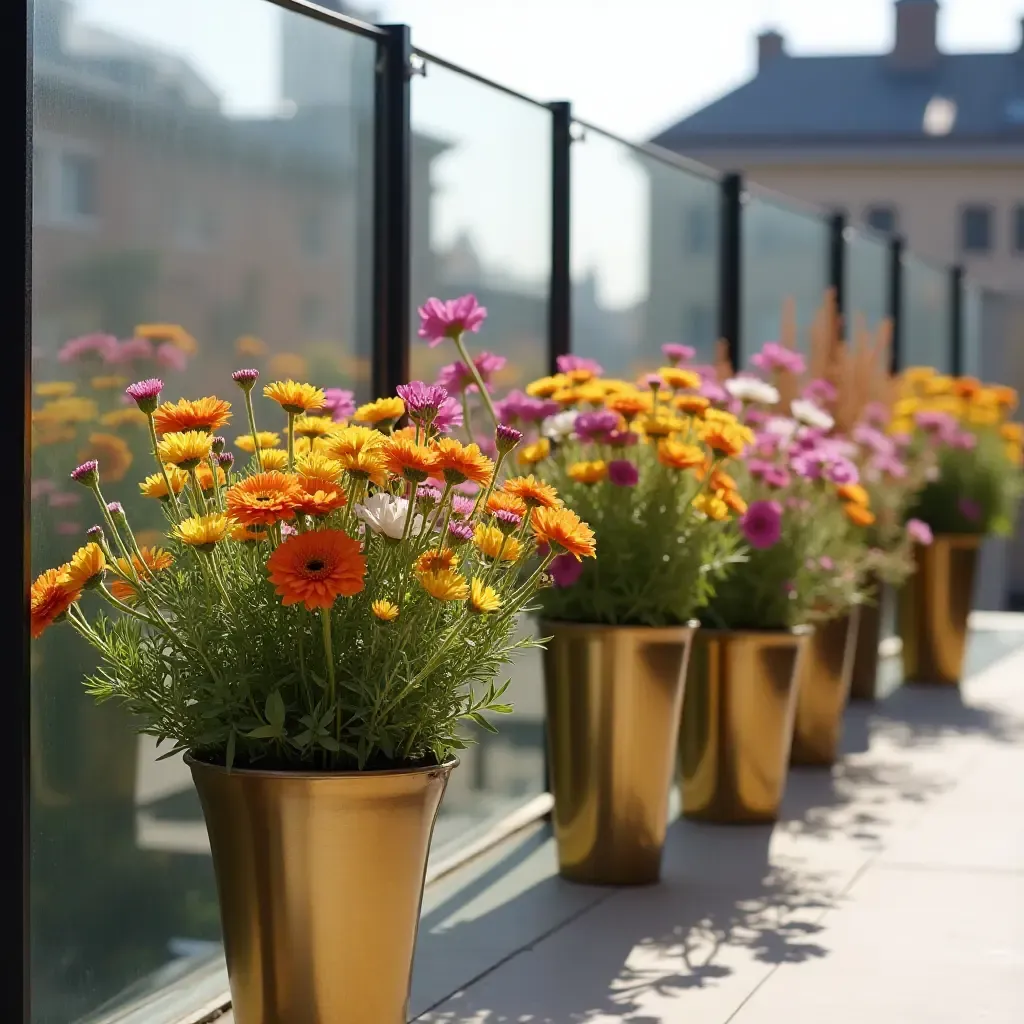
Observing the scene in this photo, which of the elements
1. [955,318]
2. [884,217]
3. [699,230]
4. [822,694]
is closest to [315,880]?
[822,694]

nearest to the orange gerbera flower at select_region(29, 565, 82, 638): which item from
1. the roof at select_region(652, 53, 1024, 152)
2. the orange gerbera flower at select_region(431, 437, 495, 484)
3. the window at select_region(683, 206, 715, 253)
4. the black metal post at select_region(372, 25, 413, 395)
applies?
the orange gerbera flower at select_region(431, 437, 495, 484)

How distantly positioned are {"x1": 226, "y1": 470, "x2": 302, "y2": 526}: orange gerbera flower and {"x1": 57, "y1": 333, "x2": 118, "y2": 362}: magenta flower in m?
0.54

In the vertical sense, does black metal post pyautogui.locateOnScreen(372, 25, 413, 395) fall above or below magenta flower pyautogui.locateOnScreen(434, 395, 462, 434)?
above

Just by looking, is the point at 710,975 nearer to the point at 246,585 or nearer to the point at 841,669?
the point at 246,585

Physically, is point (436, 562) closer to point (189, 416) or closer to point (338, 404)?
point (189, 416)

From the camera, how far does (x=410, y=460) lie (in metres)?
2.55

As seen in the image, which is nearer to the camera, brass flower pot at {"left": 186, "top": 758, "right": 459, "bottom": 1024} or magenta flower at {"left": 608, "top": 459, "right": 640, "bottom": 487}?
brass flower pot at {"left": 186, "top": 758, "right": 459, "bottom": 1024}

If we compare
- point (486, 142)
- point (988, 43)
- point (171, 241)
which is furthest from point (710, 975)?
point (988, 43)

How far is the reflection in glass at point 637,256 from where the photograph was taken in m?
5.21

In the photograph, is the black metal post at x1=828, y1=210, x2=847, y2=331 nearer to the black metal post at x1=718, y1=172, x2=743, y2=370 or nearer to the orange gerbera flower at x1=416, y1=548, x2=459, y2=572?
the black metal post at x1=718, y1=172, x2=743, y2=370

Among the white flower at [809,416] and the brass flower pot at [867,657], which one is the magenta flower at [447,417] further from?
the brass flower pot at [867,657]

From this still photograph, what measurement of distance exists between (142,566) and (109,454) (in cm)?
37

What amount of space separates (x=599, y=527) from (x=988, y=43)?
37628 millimetres

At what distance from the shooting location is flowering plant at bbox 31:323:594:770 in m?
2.55
